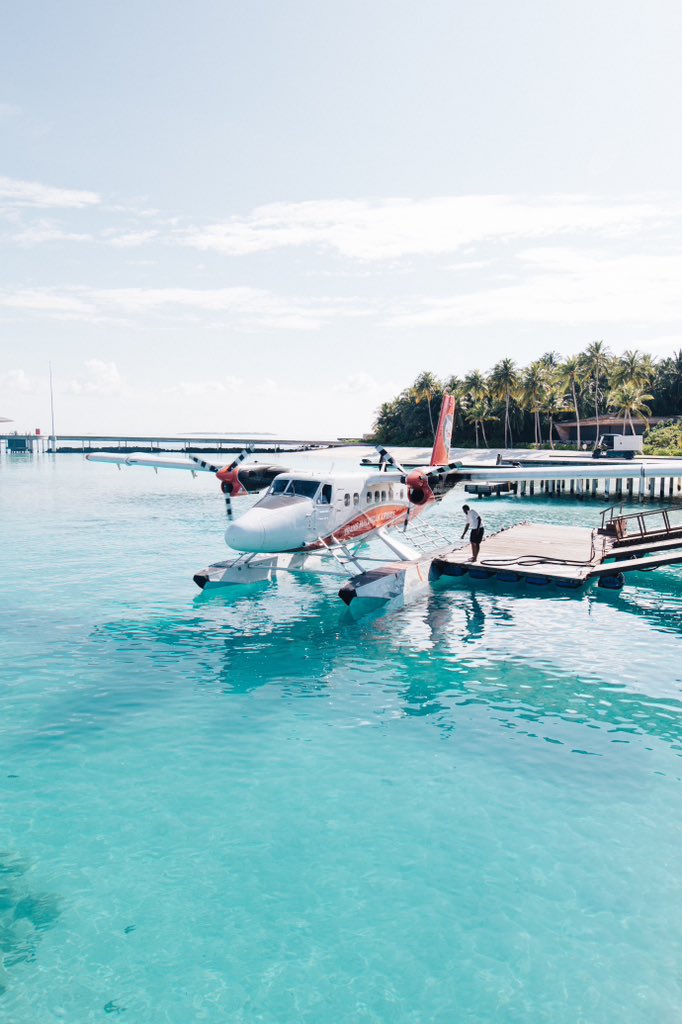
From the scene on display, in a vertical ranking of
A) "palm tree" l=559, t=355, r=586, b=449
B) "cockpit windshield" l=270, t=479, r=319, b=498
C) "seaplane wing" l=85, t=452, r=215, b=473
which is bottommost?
"cockpit windshield" l=270, t=479, r=319, b=498

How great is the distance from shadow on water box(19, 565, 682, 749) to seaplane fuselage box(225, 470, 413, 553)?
2.78 meters

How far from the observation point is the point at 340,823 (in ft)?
35.0

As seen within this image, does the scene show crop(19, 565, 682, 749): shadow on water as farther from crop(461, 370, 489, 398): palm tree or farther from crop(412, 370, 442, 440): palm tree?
crop(412, 370, 442, 440): palm tree

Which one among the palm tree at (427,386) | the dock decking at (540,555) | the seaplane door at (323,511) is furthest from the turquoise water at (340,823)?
the palm tree at (427,386)

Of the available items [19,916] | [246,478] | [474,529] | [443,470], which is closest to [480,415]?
[474,529]

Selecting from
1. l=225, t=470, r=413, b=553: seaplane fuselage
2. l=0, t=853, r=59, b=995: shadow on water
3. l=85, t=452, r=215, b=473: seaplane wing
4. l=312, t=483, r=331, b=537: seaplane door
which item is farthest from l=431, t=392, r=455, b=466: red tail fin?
l=0, t=853, r=59, b=995: shadow on water

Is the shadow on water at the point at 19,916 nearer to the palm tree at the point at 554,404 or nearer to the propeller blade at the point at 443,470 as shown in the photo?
the propeller blade at the point at 443,470

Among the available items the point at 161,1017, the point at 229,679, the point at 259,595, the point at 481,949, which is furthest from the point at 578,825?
the point at 259,595

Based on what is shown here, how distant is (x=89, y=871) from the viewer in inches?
376

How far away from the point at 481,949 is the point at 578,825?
125 inches

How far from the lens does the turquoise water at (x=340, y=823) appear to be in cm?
776

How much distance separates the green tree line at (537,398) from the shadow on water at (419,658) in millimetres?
72379

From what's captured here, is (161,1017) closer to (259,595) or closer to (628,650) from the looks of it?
(628,650)

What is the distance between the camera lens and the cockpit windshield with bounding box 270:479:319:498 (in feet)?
76.3
